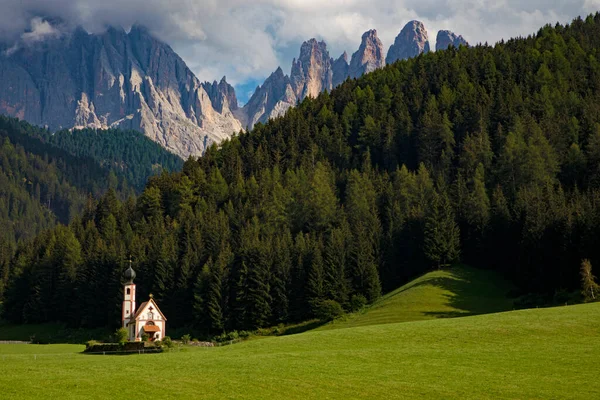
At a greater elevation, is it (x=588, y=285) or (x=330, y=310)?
(x=588, y=285)

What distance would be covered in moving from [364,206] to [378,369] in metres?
76.7

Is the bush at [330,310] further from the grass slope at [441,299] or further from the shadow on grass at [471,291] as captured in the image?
the shadow on grass at [471,291]

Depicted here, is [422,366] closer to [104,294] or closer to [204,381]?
[204,381]

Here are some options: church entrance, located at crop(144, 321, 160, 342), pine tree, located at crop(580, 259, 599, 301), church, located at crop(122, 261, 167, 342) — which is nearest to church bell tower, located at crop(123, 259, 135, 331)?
church, located at crop(122, 261, 167, 342)

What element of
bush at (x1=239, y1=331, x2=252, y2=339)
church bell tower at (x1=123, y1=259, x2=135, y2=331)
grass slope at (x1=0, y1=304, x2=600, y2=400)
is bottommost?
grass slope at (x1=0, y1=304, x2=600, y2=400)

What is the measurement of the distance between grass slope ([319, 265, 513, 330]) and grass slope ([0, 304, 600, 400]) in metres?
20.4

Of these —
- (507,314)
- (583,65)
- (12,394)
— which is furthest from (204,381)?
(583,65)

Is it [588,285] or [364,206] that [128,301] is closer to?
[364,206]

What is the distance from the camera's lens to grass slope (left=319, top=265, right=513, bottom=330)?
73938 millimetres

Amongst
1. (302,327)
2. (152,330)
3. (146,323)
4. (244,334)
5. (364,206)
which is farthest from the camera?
(364,206)

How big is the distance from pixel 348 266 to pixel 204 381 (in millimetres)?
65363

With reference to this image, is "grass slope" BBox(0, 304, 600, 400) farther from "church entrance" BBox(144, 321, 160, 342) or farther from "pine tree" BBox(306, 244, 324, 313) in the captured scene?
"pine tree" BBox(306, 244, 324, 313)

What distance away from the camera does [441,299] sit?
265ft

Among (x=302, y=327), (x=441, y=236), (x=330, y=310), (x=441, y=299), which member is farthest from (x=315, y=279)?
(x=441, y=299)
